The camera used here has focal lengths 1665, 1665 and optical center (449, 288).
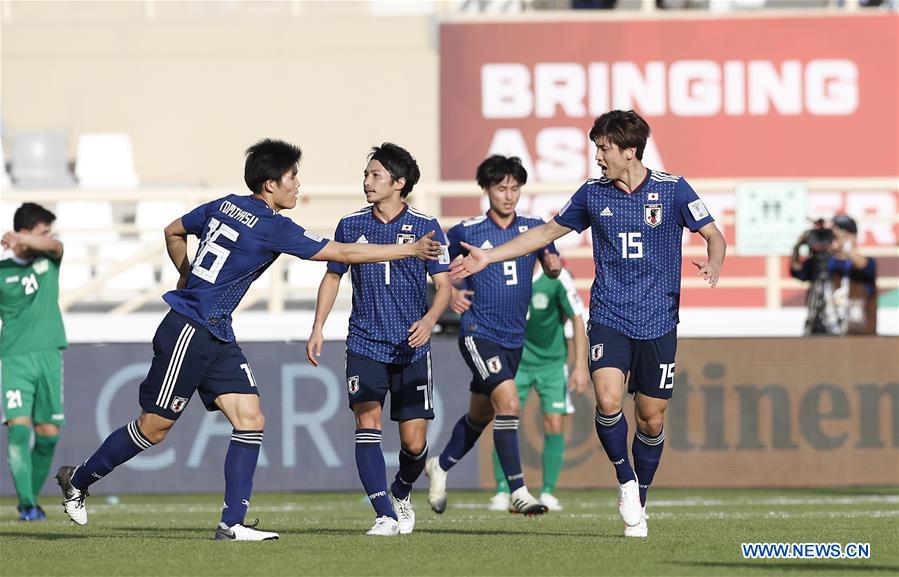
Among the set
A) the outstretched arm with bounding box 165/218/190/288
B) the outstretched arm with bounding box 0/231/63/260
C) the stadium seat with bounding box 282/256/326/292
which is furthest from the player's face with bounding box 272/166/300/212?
the stadium seat with bounding box 282/256/326/292

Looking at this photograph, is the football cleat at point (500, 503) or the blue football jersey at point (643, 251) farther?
the football cleat at point (500, 503)

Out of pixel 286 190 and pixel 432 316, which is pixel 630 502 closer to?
pixel 432 316

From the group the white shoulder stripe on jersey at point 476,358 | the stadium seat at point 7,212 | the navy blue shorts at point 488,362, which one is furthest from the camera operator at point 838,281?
the stadium seat at point 7,212

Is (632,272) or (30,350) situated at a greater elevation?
(632,272)

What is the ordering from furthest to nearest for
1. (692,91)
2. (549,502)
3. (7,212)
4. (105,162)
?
1. (692,91)
2. (105,162)
3. (7,212)
4. (549,502)

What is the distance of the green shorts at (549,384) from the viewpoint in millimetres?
12945

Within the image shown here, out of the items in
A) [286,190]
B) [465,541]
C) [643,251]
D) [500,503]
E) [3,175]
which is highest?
[3,175]

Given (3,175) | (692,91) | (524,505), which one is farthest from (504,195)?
(3,175)

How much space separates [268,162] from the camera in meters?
9.05

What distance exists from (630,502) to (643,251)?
1.38m

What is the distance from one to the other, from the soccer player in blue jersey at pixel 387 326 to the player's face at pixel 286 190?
2.07 ft

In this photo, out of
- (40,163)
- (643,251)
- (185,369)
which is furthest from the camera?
(40,163)

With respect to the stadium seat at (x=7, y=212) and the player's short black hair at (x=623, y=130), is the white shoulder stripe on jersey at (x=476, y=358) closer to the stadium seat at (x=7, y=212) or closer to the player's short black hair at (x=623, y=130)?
the player's short black hair at (x=623, y=130)

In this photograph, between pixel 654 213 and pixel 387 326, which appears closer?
pixel 654 213
